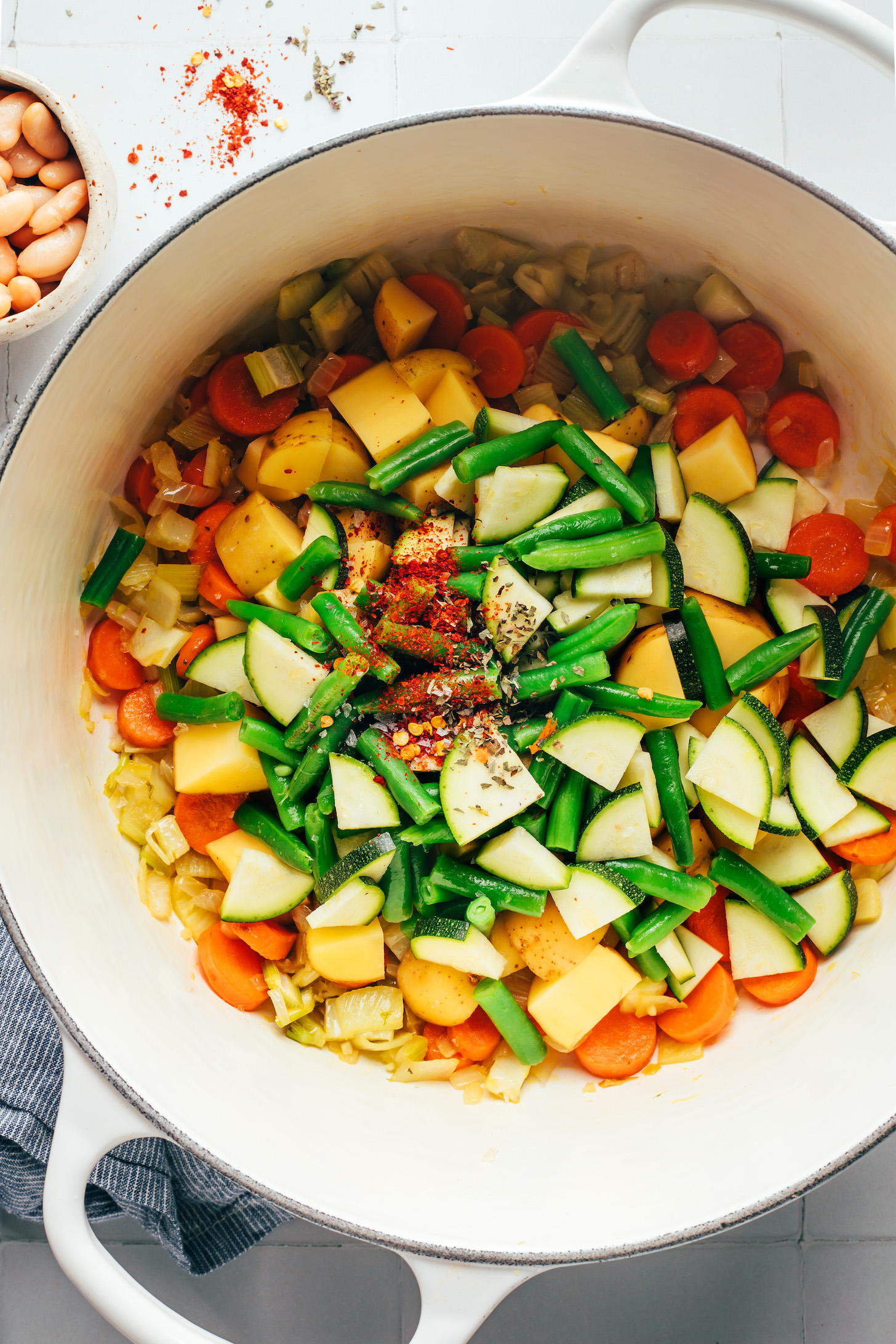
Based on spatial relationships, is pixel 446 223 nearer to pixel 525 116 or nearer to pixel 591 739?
pixel 525 116

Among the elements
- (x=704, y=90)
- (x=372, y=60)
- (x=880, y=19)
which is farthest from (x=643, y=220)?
(x=880, y=19)

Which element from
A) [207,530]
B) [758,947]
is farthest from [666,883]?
[207,530]

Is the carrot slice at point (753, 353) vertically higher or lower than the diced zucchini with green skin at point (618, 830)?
higher

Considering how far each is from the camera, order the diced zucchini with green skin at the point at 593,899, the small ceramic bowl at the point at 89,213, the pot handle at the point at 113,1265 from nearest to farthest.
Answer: the pot handle at the point at 113,1265, the diced zucchini with green skin at the point at 593,899, the small ceramic bowl at the point at 89,213

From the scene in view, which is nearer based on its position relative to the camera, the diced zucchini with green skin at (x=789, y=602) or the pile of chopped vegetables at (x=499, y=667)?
the pile of chopped vegetables at (x=499, y=667)

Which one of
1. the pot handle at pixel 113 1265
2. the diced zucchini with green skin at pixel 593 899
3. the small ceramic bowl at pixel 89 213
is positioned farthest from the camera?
the small ceramic bowl at pixel 89 213

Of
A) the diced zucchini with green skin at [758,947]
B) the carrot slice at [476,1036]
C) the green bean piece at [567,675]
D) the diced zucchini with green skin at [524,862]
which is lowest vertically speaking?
the carrot slice at [476,1036]

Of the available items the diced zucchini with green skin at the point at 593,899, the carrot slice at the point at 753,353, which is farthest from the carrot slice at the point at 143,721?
the carrot slice at the point at 753,353

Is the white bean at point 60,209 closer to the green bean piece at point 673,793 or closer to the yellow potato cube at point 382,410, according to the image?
the yellow potato cube at point 382,410
